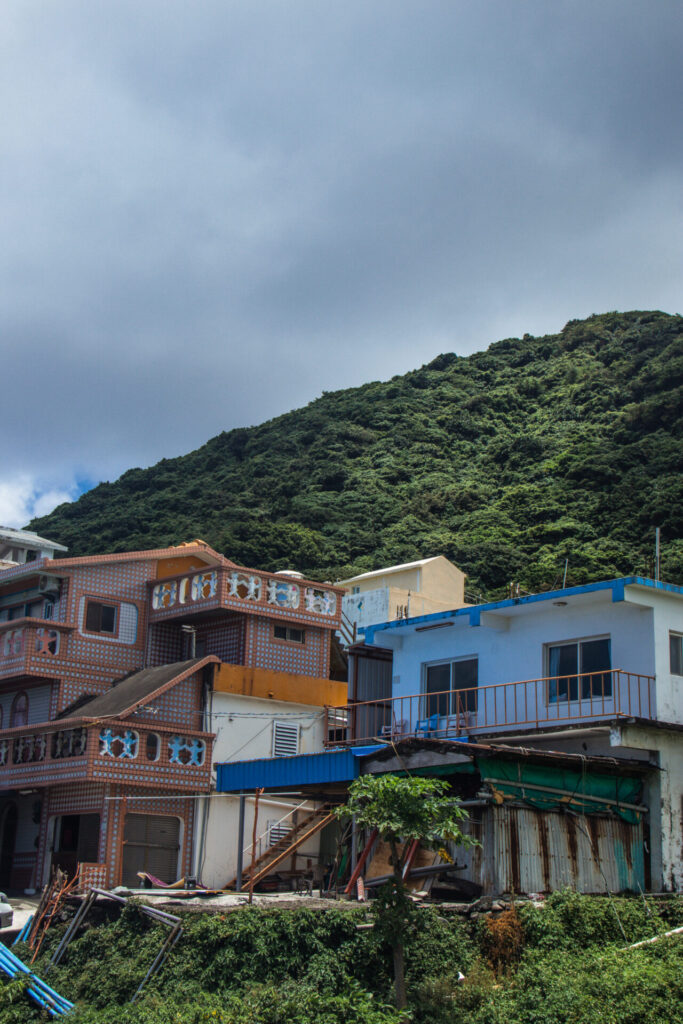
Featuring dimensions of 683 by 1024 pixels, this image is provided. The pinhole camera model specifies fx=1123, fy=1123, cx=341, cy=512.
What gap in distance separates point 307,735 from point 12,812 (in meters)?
8.38

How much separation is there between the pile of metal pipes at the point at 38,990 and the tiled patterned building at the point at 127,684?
3.76 meters

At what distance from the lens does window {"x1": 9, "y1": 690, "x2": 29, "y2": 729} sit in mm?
31609

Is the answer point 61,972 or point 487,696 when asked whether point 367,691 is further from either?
point 61,972

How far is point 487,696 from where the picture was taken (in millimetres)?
25359

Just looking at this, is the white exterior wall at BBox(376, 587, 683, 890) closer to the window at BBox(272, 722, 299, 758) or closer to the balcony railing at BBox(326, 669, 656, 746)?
the balcony railing at BBox(326, 669, 656, 746)

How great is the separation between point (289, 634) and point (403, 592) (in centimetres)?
1740

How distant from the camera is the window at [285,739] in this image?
31.0 meters

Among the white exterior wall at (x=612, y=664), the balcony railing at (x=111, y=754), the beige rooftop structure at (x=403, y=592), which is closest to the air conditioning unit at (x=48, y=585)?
the balcony railing at (x=111, y=754)

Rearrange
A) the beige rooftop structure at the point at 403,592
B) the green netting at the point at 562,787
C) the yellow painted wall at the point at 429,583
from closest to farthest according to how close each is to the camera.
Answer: the green netting at the point at 562,787
the beige rooftop structure at the point at 403,592
the yellow painted wall at the point at 429,583

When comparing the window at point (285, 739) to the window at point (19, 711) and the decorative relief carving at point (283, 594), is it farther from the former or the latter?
the window at point (19, 711)

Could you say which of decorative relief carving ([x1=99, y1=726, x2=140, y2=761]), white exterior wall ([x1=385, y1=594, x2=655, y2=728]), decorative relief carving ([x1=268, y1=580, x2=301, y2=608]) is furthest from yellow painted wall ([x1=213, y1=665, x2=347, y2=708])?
white exterior wall ([x1=385, y1=594, x2=655, y2=728])

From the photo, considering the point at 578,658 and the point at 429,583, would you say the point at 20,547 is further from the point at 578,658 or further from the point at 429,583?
the point at 578,658

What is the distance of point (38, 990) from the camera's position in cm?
2025

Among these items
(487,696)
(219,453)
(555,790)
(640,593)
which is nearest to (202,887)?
(487,696)
